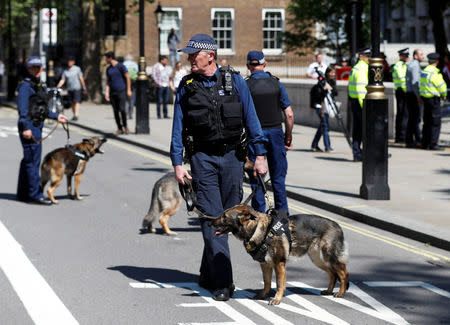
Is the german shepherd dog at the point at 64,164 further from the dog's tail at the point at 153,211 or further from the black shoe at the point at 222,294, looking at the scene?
the black shoe at the point at 222,294

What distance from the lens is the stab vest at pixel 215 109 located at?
6.80m

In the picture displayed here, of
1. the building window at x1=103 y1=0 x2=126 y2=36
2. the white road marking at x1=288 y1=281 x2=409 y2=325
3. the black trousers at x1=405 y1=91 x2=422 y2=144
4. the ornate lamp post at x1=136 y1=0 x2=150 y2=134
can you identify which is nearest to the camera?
the white road marking at x1=288 y1=281 x2=409 y2=325

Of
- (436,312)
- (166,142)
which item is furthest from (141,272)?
(166,142)

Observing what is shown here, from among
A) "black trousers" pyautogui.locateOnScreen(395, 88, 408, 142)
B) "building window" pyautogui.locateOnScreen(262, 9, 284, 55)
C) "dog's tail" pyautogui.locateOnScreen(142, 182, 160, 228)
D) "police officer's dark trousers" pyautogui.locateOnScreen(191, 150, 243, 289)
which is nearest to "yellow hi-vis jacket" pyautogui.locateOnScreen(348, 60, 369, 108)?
"black trousers" pyautogui.locateOnScreen(395, 88, 408, 142)

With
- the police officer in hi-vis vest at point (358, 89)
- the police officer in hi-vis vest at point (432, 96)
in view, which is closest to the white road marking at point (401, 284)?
the police officer in hi-vis vest at point (358, 89)

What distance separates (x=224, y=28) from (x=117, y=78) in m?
26.9

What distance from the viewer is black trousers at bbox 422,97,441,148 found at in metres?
17.9

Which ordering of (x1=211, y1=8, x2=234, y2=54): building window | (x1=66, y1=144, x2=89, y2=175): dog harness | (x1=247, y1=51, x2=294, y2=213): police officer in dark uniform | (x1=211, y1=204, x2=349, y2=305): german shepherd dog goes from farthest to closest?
(x1=211, y1=8, x2=234, y2=54): building window → (x1=66, y1=144, x2=89, y2=175): dog harness → (x1=247, y1=51, x2=294, y2=213): police officer in dark uniform → (x1=211, y1=204, x2=349, y2=305): german shepherd dog

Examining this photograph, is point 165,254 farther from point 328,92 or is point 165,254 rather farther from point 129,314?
point 328,92

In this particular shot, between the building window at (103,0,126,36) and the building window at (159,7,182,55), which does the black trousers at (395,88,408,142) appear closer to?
the building window at (103,0,126,36)

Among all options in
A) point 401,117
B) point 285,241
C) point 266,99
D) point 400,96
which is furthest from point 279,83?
point 401,117

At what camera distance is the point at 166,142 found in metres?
20.5

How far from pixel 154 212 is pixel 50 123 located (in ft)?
59.9

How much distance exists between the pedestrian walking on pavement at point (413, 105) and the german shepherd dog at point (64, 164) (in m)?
8.28
